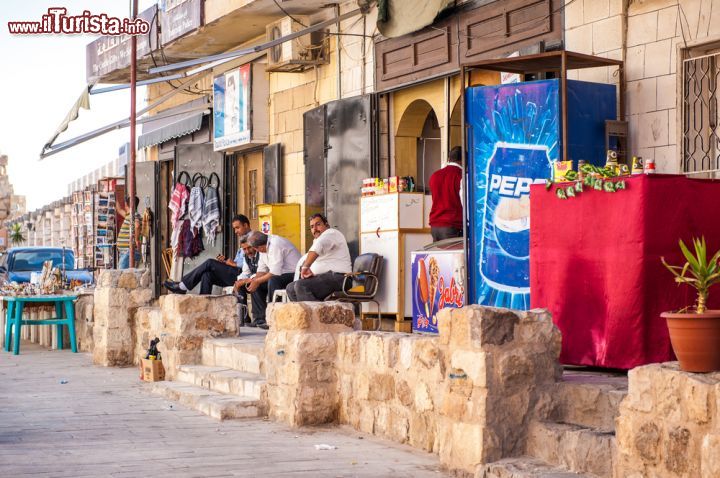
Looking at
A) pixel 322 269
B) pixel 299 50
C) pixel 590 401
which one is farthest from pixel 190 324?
pixel 590 401

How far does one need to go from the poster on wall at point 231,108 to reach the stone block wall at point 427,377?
863 cm

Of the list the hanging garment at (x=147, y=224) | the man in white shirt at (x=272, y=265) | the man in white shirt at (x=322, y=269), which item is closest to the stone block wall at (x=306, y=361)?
the man in white shirt at (x=322, y=269)

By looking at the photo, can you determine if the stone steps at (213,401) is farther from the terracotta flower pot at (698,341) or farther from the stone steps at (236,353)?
the terracotta flower pot at (698,341)

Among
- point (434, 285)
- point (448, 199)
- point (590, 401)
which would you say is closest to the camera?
point (590, 401)

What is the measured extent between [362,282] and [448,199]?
175 cm

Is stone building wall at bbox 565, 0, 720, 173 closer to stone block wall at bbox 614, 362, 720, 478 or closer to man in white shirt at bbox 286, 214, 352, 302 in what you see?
man in white shirt at bbox 286, 214, 352, 302

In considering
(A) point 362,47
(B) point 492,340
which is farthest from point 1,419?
(A) point 362,47

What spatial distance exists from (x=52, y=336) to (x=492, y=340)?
1120cm

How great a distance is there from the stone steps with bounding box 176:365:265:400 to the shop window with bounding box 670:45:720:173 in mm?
3811

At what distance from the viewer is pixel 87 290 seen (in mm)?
15617

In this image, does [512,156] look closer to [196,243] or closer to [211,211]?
[211,211]

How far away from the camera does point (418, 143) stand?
13.4 meters

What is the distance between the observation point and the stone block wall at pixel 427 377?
6016mm

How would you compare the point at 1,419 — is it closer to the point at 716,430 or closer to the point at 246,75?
the point at 716,430
